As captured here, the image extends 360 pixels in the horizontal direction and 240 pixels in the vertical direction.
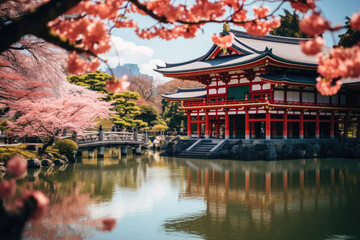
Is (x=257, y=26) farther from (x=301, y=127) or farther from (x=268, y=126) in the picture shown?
(x=301, y=127)

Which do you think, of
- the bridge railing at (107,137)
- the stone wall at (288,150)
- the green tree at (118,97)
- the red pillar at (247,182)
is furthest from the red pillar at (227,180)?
the green tree at (118,97)

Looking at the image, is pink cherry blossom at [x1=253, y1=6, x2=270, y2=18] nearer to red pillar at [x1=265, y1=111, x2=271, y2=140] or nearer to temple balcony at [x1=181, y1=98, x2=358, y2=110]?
temple balcony at [x1=181, y1=98, x2=358, y2=110]

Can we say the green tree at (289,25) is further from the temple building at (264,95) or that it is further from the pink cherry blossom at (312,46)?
the pink cherry blossom at (312,46)

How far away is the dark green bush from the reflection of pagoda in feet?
25.8

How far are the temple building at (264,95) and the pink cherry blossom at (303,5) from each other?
20093mm

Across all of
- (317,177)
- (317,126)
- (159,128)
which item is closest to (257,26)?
(317,177)

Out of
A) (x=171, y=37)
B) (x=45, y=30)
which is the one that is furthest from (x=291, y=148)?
(x=45, y=30)

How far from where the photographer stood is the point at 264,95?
2581 centimetres

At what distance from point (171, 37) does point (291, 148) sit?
2073 cm

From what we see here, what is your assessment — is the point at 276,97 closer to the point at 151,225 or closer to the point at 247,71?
the point at 247,71

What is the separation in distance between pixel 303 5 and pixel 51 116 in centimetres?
1808

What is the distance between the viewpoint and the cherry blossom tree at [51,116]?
19.9m

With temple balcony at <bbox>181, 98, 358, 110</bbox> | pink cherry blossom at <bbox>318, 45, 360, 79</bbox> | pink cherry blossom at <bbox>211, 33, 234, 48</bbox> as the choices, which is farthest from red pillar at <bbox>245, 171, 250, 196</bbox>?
pink cherry blossom at <bbox>318, 45, 360, 79</bbox>

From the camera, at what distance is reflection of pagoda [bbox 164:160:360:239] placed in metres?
8.20
